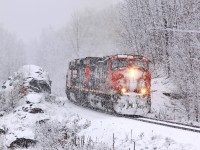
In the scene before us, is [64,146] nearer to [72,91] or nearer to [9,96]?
[9,96]

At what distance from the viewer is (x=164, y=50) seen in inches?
1266

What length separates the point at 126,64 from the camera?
22094 millimetres

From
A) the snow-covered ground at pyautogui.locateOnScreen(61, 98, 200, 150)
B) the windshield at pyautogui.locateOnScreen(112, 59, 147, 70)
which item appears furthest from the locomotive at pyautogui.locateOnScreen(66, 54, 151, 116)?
the snow-covered ground at pyautogui.locateOnScreen(61, 98, 200, 150)

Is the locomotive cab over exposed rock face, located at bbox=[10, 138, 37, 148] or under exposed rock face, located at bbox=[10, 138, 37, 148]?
over

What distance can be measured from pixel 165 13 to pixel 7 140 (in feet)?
57.9

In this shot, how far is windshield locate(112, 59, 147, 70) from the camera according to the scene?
2185 cm

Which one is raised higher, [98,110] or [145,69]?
[145,69]

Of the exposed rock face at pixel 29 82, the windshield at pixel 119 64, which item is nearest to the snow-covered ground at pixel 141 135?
the windshield at pixel 119 64

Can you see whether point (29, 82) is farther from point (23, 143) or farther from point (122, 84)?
point (122, 84)

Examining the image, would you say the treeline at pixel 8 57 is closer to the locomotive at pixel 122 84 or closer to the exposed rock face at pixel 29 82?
the exposed rock face at pixel 29 82

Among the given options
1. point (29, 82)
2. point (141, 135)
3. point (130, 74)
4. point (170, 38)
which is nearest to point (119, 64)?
point (130, 74)

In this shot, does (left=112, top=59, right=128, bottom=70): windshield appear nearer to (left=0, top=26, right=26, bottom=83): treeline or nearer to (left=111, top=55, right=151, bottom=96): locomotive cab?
(left=111, top=55, right=151, bottom=96): locomotive cab

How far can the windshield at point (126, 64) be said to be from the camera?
21.8 m

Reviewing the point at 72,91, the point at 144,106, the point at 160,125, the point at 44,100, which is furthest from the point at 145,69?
the point at 72,91
